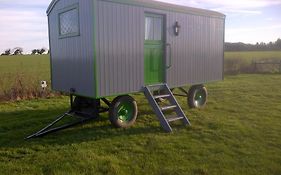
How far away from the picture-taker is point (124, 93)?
25.9 ft

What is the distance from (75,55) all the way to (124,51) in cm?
130

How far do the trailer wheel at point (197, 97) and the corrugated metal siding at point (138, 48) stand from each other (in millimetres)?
398

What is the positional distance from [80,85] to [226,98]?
732cm

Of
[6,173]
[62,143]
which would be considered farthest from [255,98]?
[6,173]

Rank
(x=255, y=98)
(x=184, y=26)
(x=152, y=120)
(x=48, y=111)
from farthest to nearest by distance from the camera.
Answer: (x=255, y=98)
(x=48, y=111)
(x=184, y=26)
(x=152, y=120)

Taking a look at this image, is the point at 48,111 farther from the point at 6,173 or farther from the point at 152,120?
the point at 6,173

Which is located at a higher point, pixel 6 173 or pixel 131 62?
pixel 131 62

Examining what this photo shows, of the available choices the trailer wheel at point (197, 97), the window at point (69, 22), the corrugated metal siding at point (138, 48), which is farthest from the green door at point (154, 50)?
the window at point (69, 22)

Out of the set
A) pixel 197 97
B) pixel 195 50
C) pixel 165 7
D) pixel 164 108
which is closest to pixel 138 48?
pixel 165 7

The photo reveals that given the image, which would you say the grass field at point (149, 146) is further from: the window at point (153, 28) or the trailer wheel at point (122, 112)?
the window at point (153, 28)

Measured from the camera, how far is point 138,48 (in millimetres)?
8195

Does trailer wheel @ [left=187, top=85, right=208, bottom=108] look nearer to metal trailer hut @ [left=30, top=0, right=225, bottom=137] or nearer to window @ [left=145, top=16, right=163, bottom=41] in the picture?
metal trailer hut @ [left=30, top=0, right=225, bottom=137]

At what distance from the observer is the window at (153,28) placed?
8.52m

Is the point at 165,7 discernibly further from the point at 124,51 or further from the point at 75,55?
the point at 75,55
